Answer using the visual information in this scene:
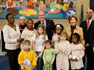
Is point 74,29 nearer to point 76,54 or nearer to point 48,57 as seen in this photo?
point 76,54

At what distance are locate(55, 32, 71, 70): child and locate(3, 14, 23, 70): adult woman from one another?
0.77 meters

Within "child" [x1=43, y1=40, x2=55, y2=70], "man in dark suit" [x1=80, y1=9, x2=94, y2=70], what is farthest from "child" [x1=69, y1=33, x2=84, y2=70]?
"child" [x1=43, y1=40, x2=55, y2=70]

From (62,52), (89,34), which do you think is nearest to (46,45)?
(62,52)

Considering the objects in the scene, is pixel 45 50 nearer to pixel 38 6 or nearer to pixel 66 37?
pixel 66 37

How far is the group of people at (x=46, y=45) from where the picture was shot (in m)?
3.25

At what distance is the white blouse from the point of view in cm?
320

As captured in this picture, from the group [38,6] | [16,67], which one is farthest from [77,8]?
[16,67]

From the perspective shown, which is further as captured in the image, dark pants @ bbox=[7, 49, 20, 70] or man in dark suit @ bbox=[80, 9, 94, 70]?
man in dark suit @ bbox=[80, 9, 94, 70]

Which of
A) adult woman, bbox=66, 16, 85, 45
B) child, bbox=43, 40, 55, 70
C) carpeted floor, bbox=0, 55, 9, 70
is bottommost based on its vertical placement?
carpeted floor, bbox=0, 55, 9, 70

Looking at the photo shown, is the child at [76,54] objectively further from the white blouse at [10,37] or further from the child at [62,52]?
the white blouse at [10,37]

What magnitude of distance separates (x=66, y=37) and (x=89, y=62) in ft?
2.96

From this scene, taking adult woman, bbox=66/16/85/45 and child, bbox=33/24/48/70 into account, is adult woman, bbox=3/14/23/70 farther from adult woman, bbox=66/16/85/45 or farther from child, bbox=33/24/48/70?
adult woman, bbox=66/16/85/45

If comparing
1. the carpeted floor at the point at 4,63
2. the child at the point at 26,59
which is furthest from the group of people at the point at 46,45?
the carpeted floor at the point at 4,63

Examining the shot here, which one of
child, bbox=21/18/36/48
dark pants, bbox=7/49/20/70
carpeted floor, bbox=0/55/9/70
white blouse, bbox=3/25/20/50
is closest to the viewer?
white blouse, bbox=3/25/20/50
